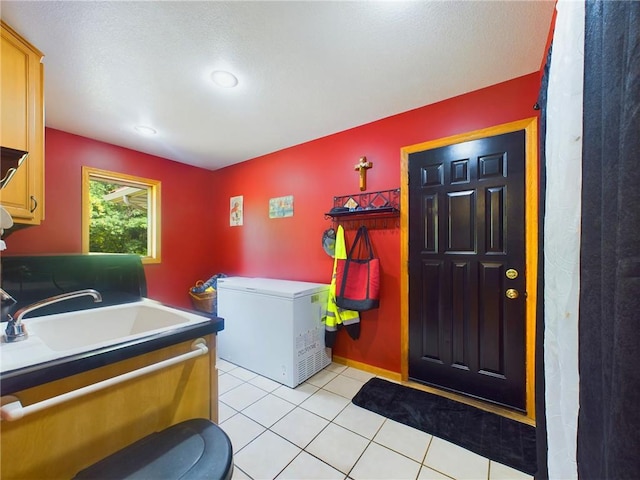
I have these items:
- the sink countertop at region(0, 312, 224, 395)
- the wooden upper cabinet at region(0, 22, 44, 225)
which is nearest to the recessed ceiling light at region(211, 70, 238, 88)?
the wooden upper cabinet at region(0, 22, 44, 225)

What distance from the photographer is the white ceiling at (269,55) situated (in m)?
1.34

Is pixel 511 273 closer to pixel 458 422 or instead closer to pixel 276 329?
pixel 458 422

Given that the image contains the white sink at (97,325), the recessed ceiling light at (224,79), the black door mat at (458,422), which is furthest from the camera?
the recessed ceiling light at (224,79)

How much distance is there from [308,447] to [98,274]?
212cm

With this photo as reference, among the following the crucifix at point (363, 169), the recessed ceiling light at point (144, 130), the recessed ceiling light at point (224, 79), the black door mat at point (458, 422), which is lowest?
the black door mat at point (458, 422)

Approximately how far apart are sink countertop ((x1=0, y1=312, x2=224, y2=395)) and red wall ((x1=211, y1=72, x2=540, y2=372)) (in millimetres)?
1777

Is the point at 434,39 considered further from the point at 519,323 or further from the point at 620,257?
the point at 519,323

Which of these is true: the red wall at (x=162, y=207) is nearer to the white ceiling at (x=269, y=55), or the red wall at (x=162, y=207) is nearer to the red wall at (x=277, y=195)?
the red wall at (x=277, y=195)

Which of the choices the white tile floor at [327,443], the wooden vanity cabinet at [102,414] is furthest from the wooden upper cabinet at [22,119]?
the white tile floor at [327,443]

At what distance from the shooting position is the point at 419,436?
1.67 m

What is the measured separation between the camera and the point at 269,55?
1631 mm

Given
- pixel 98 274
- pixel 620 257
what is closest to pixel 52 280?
pixel 98 274

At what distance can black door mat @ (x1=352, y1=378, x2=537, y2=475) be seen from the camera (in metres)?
1.52

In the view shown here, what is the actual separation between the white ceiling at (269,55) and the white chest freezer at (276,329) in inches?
64.8
